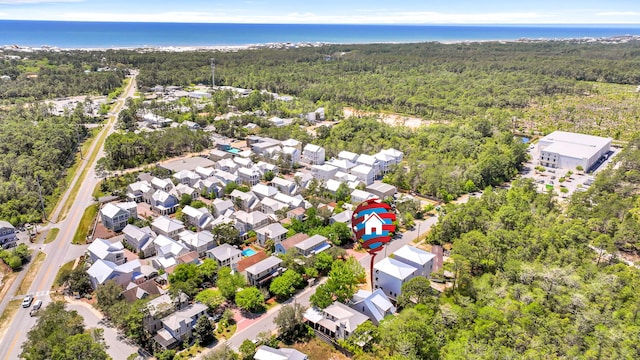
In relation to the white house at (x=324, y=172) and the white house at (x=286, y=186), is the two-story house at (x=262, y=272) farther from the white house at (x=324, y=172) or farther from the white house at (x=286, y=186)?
the white house at (x=324, y=172)

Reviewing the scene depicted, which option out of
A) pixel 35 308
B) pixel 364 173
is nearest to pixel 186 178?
pixel 364 173

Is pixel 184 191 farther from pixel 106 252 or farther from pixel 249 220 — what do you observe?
pixel 106 252

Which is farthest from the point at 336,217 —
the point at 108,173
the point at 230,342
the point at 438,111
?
the point at 438,111

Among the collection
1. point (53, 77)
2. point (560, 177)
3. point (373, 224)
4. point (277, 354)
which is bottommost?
point (277, 354)

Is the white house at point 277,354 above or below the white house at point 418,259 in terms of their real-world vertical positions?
below

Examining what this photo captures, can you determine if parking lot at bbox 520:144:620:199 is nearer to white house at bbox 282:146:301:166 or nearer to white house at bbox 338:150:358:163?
white house at bbox 338:150:358:163

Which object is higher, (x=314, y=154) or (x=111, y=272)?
(x=314, y=154)

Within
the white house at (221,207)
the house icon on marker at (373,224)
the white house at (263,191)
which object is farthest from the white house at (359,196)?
the house icon on marker at (373,224)
